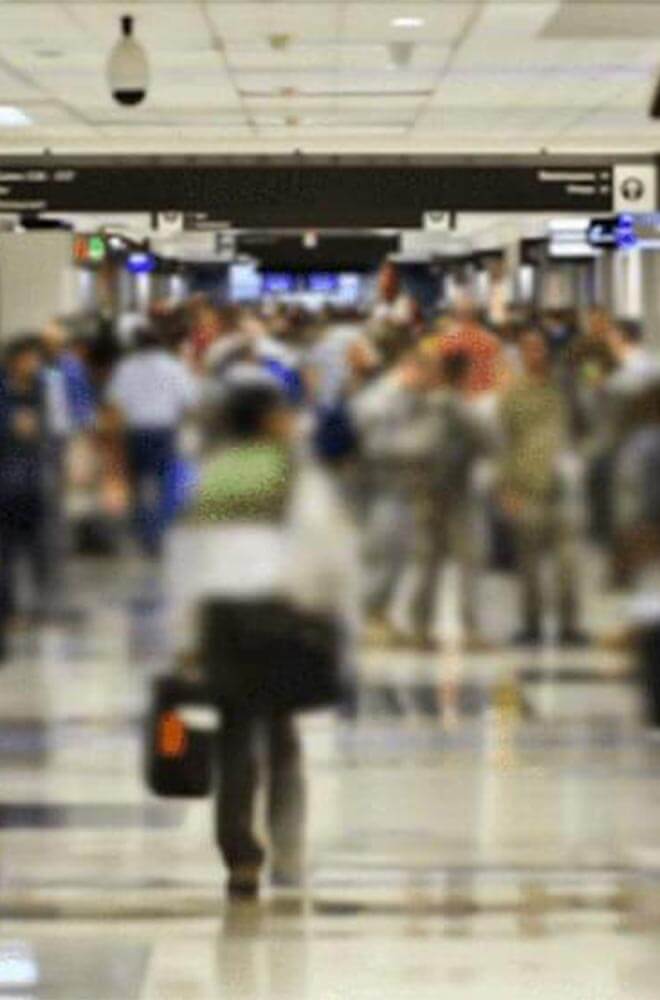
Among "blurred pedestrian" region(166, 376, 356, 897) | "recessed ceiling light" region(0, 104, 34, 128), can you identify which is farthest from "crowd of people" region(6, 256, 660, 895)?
"recessed ceiling light" region(0, 104, 34, 128)

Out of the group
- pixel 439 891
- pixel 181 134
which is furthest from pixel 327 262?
pixel 439 891

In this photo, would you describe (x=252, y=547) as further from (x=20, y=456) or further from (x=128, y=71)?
(x=128, y=71)

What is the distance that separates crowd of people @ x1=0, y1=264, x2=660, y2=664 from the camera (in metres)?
14.1

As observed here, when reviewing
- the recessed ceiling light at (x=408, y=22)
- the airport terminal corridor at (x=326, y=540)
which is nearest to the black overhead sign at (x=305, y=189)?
the airport terminal corridor at (x=326, y=540)

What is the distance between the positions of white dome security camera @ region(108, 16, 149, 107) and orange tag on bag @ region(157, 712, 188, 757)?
23.7ft

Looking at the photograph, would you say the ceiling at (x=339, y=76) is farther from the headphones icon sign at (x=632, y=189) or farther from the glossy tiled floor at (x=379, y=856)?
the glossy tiled floor at (x=379, y=856)

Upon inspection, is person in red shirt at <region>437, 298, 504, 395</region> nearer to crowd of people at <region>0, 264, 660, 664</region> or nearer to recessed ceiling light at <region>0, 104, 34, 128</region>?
crowd of people at <region>0, 264, 660, 664</region>

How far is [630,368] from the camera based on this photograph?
13.5 metres

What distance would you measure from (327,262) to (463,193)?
1001 inches

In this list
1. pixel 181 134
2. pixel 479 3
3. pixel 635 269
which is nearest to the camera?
pixel 479 3

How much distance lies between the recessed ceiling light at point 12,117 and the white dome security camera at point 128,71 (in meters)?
6.00

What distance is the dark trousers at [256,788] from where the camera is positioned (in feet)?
27.9

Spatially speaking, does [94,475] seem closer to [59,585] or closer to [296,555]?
[59,585]

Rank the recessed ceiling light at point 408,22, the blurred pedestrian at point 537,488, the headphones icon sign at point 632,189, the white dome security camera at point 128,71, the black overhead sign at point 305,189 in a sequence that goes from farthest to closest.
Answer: the headphones icon sign at point 632,189 < the black overhead sign at point 305,189 < the recessed ceiling light at point 408,22 < the white dome security camera at point 128,71 < the blurred pedestrian at point 537,488
